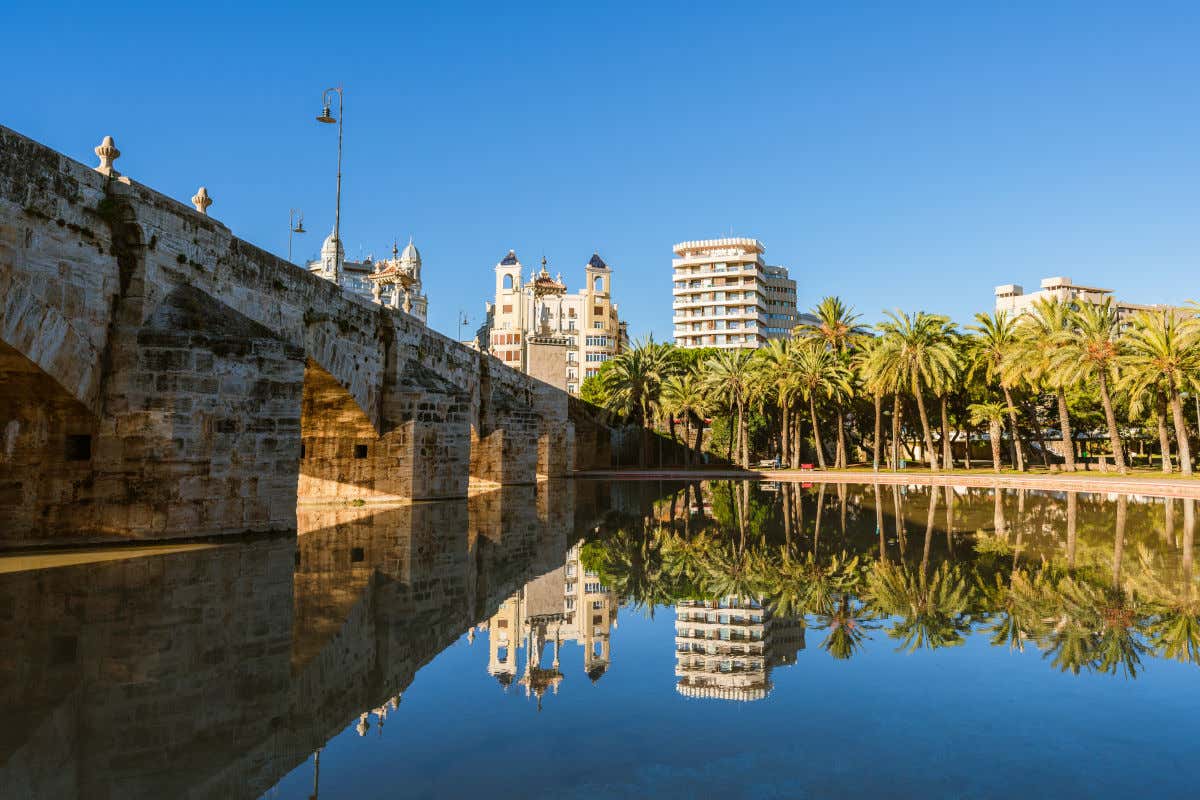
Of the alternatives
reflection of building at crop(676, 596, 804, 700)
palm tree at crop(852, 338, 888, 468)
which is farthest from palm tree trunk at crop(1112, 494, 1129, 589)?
palm tree at crop(852, 338, 888, 468)

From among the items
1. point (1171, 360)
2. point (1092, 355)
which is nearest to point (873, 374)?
point (1092, 355)

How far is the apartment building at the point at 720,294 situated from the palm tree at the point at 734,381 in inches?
1849

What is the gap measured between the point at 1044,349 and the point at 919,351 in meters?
5.47

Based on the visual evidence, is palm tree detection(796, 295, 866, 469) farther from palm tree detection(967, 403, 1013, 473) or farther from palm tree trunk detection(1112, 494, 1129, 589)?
palm tree trunk detection(1112, 494, 1129, 589)

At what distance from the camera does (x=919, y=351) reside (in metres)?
39.3

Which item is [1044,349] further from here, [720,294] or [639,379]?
[720,294]

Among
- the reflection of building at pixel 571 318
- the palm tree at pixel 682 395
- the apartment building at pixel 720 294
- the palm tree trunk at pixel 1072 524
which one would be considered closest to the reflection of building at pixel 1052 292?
Result: the apartment building at pixel 720 294

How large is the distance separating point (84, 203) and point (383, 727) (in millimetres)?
9465

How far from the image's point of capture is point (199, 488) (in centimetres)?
1105

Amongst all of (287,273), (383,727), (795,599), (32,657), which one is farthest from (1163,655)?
(287,273)

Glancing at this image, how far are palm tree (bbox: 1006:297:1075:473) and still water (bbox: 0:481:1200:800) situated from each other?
27938mm

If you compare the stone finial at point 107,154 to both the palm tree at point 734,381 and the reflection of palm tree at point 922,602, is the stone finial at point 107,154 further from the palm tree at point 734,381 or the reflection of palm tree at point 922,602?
the palm tree at point 734,381

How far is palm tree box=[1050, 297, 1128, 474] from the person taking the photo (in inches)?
1300

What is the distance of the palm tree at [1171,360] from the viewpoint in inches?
1192
